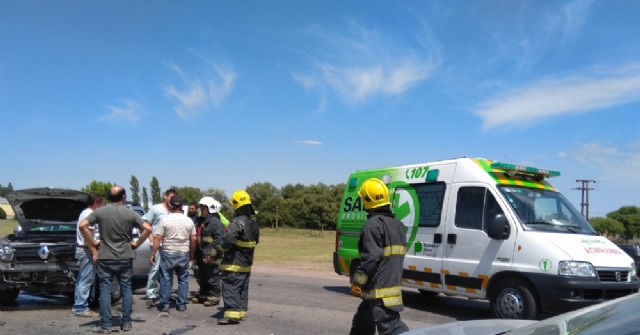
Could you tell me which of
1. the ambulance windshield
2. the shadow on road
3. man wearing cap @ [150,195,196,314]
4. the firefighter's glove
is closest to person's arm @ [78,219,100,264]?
man wearing cap @ [150,195,196,314]

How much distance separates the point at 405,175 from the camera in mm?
10258

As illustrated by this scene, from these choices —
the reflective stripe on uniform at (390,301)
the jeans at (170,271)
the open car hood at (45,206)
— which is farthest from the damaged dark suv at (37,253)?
the reflective stripe on uniform at (390,301)

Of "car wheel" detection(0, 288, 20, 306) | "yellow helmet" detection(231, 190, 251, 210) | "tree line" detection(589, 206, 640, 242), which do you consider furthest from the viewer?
"tree line" detection(589, 206, 640, 242)

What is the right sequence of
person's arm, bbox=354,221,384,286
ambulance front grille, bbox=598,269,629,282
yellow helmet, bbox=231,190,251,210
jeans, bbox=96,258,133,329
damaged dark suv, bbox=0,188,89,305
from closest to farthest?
person's arm, bbox=354,221,384,286 < jeans, bbox=96,258,133,329 < ambulance front grille, bbox=598,269,629,282 < yellow helmet, bbox=231,190,251,210 < damaged dark suv, bbox=0,188,89,305

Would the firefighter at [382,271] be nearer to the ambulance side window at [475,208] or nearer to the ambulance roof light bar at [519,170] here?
the ambulance side window at [475,208]

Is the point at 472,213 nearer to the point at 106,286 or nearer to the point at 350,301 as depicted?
the point at 350,301

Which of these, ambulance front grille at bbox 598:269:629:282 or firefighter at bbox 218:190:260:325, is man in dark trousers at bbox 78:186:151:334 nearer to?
firefighter at bbox 218:190:260:325

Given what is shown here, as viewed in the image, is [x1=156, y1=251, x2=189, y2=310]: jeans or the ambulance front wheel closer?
the ambulance front wheel

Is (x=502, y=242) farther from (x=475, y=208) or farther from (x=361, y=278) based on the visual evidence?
(x=361, y=278)

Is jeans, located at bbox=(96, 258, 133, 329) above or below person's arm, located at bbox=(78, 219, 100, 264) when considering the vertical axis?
below

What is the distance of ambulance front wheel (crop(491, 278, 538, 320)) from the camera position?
303 inches

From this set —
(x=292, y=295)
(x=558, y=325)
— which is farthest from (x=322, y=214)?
(x=558, y=325)

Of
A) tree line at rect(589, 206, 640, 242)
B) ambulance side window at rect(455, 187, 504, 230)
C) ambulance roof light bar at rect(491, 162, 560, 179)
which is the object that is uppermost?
tree line at rect(589, 206, 640, 242)

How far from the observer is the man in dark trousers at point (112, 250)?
7012 mm
